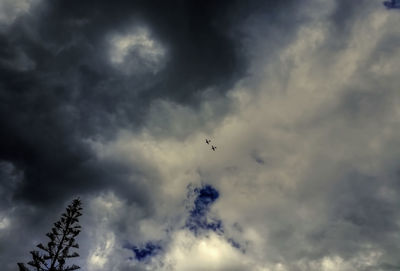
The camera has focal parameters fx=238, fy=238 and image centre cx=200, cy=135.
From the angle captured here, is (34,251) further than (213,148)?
No

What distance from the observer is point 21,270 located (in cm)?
2602

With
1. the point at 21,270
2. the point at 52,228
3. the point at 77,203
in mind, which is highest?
the point at 77,203

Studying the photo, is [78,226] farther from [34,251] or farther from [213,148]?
[213,148]

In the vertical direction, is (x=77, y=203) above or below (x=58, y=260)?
above

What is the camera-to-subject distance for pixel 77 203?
109 feet

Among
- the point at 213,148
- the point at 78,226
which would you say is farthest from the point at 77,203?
the point at 213,148

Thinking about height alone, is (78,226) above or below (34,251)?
above

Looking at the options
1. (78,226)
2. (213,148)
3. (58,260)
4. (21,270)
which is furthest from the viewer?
(213,148)

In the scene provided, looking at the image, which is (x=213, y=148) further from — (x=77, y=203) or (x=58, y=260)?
(x=58, y=260)

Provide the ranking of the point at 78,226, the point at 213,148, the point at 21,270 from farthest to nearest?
the point at 213,148, the point at 78,226, the point at 21,270


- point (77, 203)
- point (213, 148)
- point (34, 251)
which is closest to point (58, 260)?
point (34, 251)

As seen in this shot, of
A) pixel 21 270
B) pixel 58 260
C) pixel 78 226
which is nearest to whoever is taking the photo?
pixel 21 270

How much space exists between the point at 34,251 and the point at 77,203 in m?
7.60

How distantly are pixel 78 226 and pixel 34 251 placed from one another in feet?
17.7
